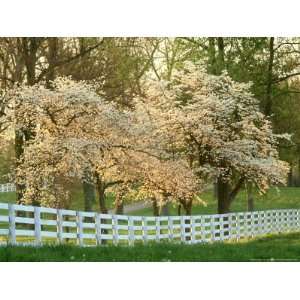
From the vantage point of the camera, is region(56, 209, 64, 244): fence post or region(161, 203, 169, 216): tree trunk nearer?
region(56, 209, 64, 244): fence post

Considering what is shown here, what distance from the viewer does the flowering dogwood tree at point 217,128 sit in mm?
16609

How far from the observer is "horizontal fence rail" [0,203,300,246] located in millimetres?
15026

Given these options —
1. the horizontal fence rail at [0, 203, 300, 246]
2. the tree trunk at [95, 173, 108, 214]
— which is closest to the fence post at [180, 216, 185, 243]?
the horizontal fence rail at [0, 203, 300, 246]

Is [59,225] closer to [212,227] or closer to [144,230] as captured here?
[144,230]

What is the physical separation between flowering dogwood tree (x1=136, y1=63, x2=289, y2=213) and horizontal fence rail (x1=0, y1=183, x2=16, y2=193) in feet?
9.19

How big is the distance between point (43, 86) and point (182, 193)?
3.27 m

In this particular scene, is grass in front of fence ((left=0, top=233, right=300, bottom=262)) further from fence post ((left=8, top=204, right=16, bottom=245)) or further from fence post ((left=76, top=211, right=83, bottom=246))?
fence post ((left=76, top=211, right=83, bottom=246))

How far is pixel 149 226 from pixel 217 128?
2634mm

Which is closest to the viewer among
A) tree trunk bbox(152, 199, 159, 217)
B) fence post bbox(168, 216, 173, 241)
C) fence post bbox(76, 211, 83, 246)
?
fence post bbox(76, 211, 83, 246)

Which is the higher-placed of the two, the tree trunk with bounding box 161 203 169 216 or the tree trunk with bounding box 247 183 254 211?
the tree trunk with bounding box 247 183 254 211

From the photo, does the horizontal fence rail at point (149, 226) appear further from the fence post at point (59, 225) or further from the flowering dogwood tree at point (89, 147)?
the flowering dogwood tree at point (89, 147)

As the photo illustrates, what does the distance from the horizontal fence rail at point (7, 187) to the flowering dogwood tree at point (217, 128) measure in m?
2.80

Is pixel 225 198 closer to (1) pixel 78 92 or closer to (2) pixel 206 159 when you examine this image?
(2) pixel 206 159
